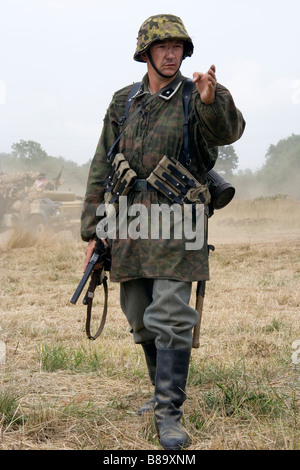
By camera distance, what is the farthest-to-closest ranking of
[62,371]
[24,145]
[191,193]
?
[24,145], [62,371], [191,193]

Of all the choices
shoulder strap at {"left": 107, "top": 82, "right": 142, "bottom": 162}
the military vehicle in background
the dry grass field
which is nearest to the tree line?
the military vehicle in background

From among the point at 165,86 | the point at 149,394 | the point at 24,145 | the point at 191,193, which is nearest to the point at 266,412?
the point at 149,394

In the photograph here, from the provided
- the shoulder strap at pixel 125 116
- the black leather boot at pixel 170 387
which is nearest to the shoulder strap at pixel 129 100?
the shoulder strap at pixel 125 116

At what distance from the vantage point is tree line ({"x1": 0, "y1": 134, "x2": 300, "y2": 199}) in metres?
32.7

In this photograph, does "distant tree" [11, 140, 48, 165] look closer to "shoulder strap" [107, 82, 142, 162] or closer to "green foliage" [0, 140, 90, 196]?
"green foliage" [0, 140, 90, 196]

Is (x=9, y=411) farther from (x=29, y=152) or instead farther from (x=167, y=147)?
(x=29, y=152)

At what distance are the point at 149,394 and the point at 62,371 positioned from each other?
0.69 meters

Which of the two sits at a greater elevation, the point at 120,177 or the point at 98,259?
the point at 120,177

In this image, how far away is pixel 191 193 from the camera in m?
3.29

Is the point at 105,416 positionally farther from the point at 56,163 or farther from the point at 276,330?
the point at 56,163

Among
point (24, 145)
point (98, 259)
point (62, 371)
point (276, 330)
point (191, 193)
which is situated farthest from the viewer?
point (24, 145)

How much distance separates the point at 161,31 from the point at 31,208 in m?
13.0

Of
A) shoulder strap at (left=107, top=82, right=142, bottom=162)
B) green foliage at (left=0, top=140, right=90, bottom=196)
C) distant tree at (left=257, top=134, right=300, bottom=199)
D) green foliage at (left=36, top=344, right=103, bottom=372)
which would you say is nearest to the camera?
shoulder strap at (left=107, top=82, right=142, bottom=162)

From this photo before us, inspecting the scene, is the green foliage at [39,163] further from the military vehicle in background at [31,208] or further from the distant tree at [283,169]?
the military vehicle in background at [31,208]
